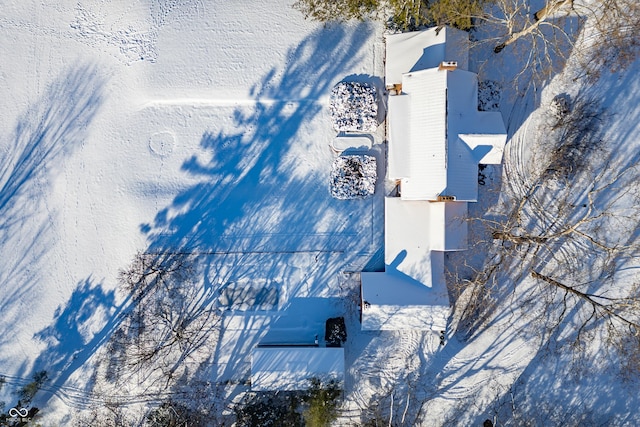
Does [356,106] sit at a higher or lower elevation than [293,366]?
higher

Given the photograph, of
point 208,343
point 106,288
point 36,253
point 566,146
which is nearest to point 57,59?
point 36,253

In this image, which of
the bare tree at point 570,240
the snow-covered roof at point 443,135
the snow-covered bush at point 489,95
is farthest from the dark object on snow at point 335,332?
the snow-covered bush at point 489,95

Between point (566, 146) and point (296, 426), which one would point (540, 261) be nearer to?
point (566, 146)

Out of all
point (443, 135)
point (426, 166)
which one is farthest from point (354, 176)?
point (443, 135)

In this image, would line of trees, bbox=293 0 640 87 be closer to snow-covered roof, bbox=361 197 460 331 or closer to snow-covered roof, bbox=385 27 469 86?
snow-covered roof, bbox=385 27 469 86

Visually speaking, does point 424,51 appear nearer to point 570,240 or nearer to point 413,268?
point 413,268

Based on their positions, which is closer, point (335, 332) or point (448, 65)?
point (448, 65)
